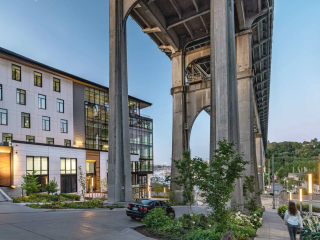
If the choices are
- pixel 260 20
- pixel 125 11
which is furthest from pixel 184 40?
pixel 125 11

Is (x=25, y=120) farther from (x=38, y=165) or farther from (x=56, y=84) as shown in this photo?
(x=38, y=165)

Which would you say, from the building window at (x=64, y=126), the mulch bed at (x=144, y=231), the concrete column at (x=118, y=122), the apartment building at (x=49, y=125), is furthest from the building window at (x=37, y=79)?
the mulch bed at (x=144, y=231)

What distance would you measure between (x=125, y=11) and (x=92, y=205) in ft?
61.4

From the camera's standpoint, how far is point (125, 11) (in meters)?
24.7

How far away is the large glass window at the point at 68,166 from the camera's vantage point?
35375 mm

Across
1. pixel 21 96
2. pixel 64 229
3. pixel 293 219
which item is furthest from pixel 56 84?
pixel 293 219

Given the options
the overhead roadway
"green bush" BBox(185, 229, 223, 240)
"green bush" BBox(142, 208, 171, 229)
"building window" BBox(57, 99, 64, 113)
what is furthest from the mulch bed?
"building window" BBox(57, 99, 64, 113)

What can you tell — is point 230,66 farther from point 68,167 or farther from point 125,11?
point 68,167

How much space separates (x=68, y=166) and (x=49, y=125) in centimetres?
742

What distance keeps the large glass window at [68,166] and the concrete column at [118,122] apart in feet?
53.2

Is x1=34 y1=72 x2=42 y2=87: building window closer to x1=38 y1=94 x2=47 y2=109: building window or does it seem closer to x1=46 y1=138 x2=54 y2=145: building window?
x1=38 y1=94 x2=47 y2=109: building window

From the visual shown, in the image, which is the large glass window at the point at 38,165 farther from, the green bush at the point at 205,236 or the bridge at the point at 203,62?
the green bush at the point at 205,236

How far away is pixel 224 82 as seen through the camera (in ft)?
59.3

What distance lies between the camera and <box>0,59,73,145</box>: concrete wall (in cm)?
3312
